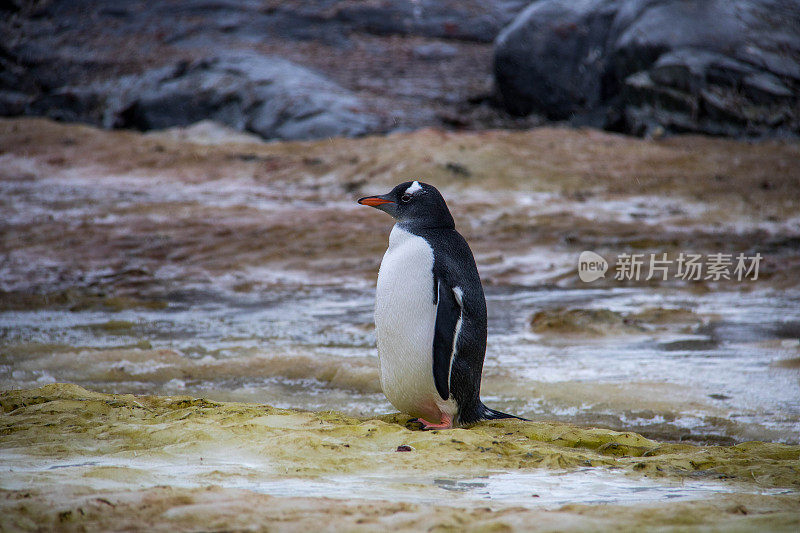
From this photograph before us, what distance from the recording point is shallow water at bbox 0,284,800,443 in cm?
396

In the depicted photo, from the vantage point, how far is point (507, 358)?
492 cm

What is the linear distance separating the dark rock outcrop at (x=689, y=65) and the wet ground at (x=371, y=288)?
77 cm

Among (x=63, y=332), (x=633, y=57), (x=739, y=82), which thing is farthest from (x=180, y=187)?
(x=739, y=82)

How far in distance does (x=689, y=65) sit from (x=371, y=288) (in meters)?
8.28

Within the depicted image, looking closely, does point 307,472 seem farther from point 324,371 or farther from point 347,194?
point 347,194

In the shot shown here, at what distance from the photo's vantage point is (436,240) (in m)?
3.25

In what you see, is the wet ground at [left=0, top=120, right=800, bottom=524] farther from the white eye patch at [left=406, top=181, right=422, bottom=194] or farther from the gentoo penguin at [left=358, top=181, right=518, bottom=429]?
the white eye patch at [left=406, top=181, right=422, bottom=194]

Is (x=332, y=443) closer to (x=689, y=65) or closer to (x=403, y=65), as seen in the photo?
(x=689, y=65)

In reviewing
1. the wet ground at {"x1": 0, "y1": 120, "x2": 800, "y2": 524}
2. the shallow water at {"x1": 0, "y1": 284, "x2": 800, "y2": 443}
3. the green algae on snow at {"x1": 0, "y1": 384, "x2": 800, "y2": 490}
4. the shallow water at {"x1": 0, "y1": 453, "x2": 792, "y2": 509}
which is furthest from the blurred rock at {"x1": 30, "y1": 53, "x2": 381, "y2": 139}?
the shallow water at {"x1": 0, "y1": 453, "x2": 792, "y2": 509}

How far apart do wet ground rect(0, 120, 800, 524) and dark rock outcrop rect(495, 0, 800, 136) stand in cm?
77

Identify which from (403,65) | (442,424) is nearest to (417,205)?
(442,424)

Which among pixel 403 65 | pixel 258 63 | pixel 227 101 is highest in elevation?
pixel 403 65
